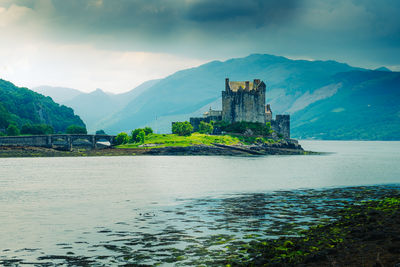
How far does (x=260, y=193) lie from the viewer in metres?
57.6

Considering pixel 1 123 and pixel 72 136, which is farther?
pixel 1 123

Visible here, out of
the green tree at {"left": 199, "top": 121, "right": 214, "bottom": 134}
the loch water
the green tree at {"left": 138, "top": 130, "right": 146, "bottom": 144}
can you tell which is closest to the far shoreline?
the green tree at {"left": 138, "top": 130, "right": 146, "bottom": 144}

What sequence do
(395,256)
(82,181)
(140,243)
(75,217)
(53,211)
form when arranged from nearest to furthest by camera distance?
(395,256), (140,243), (75,217), (53,211), (82,181)

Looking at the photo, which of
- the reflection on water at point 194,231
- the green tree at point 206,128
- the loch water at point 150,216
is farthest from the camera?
the green tree at point 206,128

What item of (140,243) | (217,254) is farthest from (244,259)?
(140,243)

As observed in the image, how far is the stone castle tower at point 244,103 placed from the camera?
594ft

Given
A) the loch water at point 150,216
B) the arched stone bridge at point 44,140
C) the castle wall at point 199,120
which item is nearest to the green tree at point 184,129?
the castle wall at point 199,120

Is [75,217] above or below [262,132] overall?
below

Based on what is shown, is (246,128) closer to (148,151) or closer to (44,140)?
(148,151)

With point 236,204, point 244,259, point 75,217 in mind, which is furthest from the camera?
point 236,204

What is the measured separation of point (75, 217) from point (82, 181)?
35.6m

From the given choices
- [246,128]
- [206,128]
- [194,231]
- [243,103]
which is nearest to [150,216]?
[194,231]

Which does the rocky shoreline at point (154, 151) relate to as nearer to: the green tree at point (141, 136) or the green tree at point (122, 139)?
the green tree at point (122, 139)

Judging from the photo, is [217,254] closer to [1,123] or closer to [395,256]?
[395,256]
